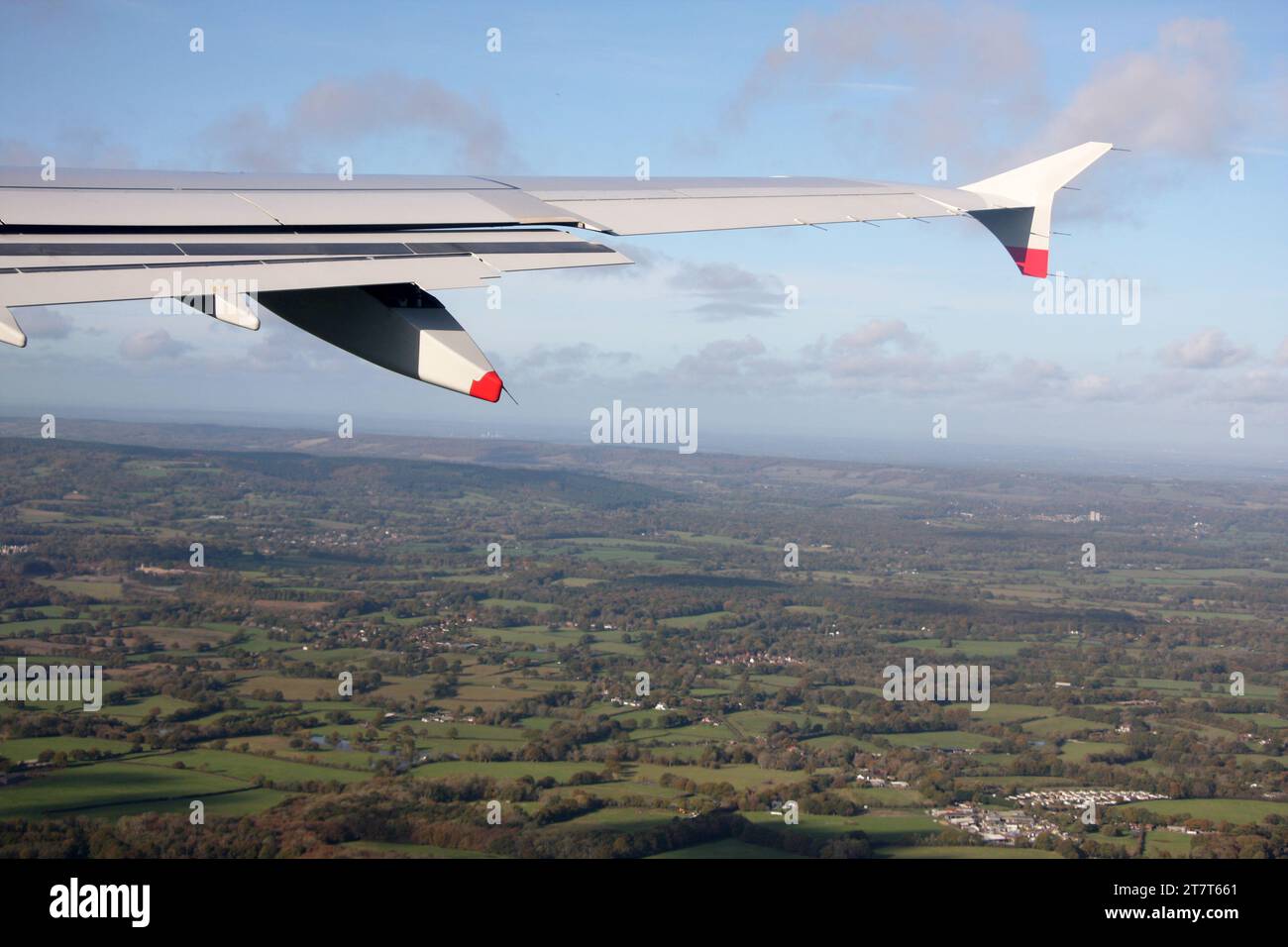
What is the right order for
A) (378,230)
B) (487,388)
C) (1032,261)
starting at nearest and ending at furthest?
(487,388), (378,230), (1032,261)

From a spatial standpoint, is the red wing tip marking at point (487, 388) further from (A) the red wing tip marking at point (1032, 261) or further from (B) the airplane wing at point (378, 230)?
(A) the red wing tip marking at point (1032, 261)

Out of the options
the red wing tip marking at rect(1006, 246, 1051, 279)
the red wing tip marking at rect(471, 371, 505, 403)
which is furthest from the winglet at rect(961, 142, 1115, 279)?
the red wing tip marking at rect(471, 371, 505, 403)

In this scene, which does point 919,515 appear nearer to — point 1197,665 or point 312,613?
point 1197,665

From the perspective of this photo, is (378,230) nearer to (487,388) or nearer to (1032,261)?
(487,388)

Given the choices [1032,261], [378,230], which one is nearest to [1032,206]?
[1032,261]
